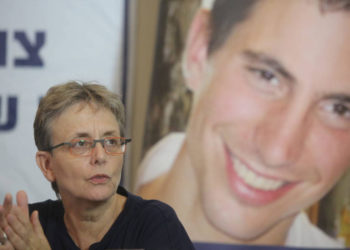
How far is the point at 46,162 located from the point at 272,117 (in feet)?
4.89

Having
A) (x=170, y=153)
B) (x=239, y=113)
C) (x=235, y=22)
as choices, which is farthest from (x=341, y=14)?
(x=170, y=153)

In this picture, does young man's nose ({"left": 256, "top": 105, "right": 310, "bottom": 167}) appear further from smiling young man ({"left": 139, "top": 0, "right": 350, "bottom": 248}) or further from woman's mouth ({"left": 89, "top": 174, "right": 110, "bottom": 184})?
woman's mouth ({"left": 89, "top": 174, "right": 110, "bottom": 184})

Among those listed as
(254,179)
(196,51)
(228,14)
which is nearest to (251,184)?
(254,179)

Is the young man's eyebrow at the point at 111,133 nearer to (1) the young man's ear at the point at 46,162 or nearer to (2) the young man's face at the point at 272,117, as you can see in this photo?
(1) the young man's ear at the point at 46,162

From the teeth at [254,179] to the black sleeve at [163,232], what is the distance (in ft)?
4.23

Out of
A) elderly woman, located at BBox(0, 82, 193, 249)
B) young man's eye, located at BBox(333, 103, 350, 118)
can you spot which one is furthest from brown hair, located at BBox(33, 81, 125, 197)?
young man's eye, located at BBox(333, 103, 350, 118)

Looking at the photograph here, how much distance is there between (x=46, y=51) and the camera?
9.46 ft

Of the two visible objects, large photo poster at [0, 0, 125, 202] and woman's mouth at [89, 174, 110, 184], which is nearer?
woman's mouth at [89, 174, 110, 184]

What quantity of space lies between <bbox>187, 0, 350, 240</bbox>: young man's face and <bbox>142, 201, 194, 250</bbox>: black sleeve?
4.25 feet

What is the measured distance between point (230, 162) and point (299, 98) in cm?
48

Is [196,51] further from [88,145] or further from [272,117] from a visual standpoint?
[88,145]

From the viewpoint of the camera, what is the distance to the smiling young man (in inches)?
103

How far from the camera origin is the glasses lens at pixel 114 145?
133cm

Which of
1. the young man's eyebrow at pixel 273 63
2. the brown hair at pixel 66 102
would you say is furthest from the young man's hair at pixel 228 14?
the brown hair at pixel 66 102
